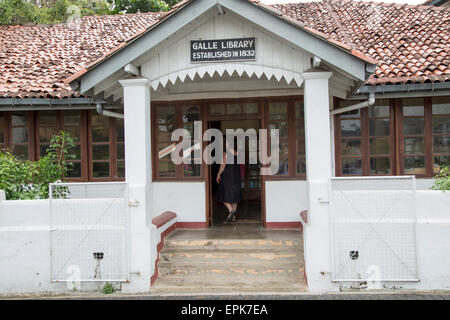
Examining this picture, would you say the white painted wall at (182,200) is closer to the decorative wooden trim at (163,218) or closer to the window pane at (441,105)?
the decorative wooden trim at (163,218)

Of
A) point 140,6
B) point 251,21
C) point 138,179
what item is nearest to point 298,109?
point 251,21

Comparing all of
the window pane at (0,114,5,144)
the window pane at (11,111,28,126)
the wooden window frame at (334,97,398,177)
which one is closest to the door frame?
the wooden window frame at (334,97,398,177)

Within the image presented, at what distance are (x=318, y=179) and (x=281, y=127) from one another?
2573mm

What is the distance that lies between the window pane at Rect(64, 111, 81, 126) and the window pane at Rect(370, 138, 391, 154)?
672 centimetres

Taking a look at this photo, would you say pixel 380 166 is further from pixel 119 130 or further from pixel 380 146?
pixel 119 130

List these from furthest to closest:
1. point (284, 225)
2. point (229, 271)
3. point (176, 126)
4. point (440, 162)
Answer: point (176, 126), point (284, 225), point (440, 162), point (229, 271)

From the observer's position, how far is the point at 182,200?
816 cm

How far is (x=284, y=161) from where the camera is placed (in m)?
8.08

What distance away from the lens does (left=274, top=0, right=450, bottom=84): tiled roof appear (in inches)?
289

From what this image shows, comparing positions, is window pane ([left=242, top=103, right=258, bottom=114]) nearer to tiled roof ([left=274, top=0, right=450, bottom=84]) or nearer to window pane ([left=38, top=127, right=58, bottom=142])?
tiled roof ([left=274, top=0, right=450, bottom=84])

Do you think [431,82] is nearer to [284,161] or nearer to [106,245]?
[284,161]

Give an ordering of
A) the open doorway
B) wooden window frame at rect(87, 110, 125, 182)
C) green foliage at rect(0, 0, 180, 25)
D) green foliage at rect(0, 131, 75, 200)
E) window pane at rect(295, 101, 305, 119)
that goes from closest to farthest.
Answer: green foliage at rect(0, 131, 75, 200) < window pane at rect(295, 101, 305, 119) < wooden window frame at rect(87, 110, 125, 182) < the open doorway < green foliage at rect(0, 0, 180, 25)

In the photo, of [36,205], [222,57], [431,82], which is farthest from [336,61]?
[36,205]

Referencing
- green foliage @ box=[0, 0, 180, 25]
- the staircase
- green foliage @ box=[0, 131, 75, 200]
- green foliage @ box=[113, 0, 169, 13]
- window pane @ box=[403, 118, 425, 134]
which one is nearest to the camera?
the staircase
